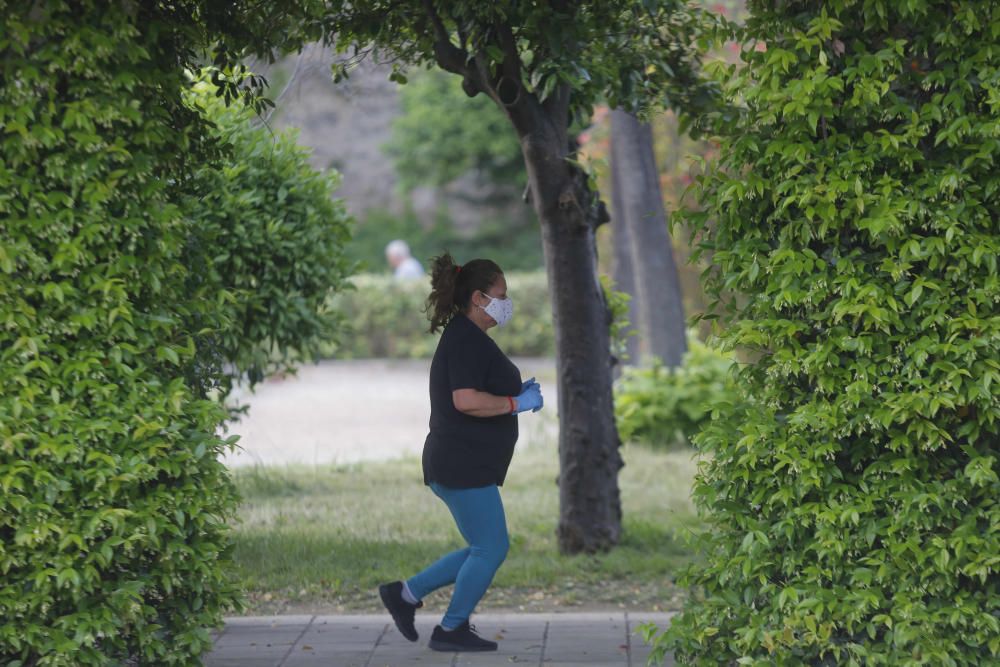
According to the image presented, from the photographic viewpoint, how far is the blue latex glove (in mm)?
5074

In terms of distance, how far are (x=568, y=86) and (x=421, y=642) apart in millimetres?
3102

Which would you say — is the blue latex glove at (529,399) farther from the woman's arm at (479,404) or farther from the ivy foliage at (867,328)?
the ivy foliage at (867,328)

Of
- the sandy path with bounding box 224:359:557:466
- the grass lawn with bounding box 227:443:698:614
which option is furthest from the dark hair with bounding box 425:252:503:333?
the sandy path with bounding box 224:359:557:466

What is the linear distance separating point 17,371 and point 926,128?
3.07 meters

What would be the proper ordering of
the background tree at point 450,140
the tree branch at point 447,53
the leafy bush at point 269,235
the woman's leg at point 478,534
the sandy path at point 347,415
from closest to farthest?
1. the woman's leg at point 478,534
2. the tree branch at point 447,53
3. the leafy bush at point 269,235
4. the sandy path at point 347,415
5. the background tree at point 450,140

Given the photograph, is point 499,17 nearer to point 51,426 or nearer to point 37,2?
point 37,2

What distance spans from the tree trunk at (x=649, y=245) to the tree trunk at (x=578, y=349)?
175 inches

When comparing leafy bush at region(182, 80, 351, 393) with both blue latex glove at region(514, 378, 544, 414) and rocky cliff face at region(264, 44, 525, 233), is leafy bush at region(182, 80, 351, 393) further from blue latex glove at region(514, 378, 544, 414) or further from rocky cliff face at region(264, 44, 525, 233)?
rocky cliff face at region(264, 44, 525, 233)

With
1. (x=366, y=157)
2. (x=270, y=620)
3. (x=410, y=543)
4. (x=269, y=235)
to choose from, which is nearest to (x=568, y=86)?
(x=269, y=235)

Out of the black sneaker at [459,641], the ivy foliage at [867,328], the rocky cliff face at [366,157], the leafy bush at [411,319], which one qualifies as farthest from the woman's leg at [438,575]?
the rocky cliff face at [366,157]

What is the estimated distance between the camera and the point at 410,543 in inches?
303

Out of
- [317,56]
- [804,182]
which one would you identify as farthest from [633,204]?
[804,182]

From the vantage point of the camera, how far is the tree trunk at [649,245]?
11.4 metres

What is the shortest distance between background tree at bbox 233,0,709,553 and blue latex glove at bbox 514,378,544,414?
1.35 meters
